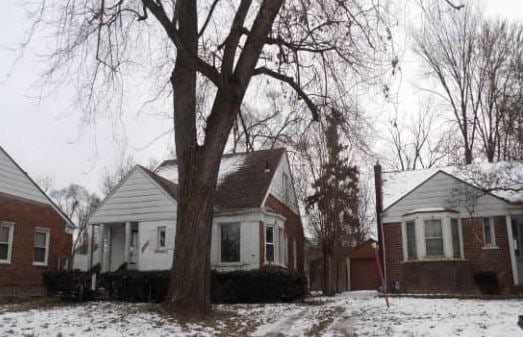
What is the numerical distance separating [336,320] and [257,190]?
951cm

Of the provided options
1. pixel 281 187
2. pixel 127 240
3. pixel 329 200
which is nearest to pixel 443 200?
pixel 329 200

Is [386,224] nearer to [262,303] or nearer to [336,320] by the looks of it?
[262,303]

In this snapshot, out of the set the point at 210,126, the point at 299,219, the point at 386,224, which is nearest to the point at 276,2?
the point at 210,126

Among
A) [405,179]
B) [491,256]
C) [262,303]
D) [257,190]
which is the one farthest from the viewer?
[405,179]

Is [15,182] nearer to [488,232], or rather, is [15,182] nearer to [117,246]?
[117,246]

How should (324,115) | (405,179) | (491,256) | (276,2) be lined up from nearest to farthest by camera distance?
(276,2) < (324,115) < (491,256) < (405,179)

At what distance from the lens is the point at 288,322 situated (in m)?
12.4

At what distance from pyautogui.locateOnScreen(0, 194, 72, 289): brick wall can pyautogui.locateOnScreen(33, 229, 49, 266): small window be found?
0.20 meters

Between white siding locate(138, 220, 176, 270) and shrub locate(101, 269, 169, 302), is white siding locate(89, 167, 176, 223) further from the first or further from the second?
shrub locate(101, 269, 169, 302)

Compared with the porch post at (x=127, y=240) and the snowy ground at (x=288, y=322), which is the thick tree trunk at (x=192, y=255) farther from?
the porch post at (x=127, y=240)

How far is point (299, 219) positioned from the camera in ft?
88.9

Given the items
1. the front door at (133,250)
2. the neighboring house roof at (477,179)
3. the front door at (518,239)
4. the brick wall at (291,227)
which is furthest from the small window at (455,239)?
the front door at (133,250)

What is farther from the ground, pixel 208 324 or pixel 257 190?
pixel 257 190

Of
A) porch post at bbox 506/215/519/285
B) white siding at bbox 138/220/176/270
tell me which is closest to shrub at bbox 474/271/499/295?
porch post at bbox 506/215/519/285
